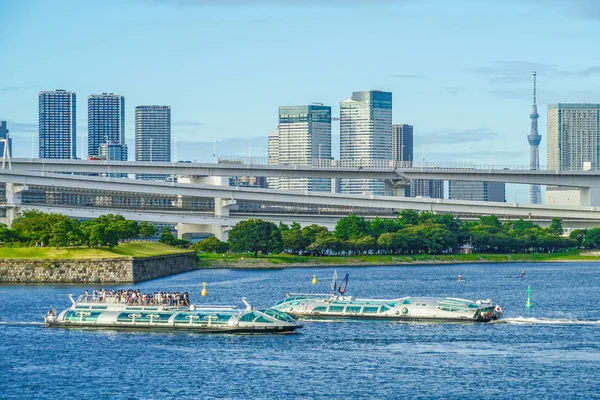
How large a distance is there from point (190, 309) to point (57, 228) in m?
50.1

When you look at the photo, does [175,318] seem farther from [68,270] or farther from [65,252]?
[65,252]

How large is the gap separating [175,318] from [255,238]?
91.4 m

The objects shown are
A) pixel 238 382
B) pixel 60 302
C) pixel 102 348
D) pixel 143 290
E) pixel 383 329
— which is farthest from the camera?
pixel 143 290

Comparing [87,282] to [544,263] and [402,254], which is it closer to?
[402,254]

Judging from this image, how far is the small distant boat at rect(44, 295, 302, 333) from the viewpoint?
83500 millimetres

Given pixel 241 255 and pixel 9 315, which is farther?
pixel 241 255

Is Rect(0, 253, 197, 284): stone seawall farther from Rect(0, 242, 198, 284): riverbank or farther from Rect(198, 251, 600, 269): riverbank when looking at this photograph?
Rect(198, 251, 600, 269): riverbank

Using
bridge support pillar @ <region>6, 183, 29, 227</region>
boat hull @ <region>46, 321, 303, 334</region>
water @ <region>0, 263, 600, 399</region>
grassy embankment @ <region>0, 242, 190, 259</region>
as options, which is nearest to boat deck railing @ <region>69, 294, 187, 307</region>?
boat hull @ <region>46, 321, 303, 334</region>

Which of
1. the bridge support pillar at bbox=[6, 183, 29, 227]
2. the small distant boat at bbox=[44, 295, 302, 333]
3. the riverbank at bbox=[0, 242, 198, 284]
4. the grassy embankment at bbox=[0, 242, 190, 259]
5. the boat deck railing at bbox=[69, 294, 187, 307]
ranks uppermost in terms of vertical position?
the bridge support pillar at bbox=[6, 183, 29, 227]

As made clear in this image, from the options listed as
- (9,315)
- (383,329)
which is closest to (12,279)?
(9,315)

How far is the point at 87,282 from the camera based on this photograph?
12606 centimetres

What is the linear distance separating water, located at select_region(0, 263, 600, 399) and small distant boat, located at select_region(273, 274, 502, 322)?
7.01 ft

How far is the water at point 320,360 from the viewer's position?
206 feet

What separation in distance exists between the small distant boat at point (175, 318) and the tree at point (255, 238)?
87.3m
